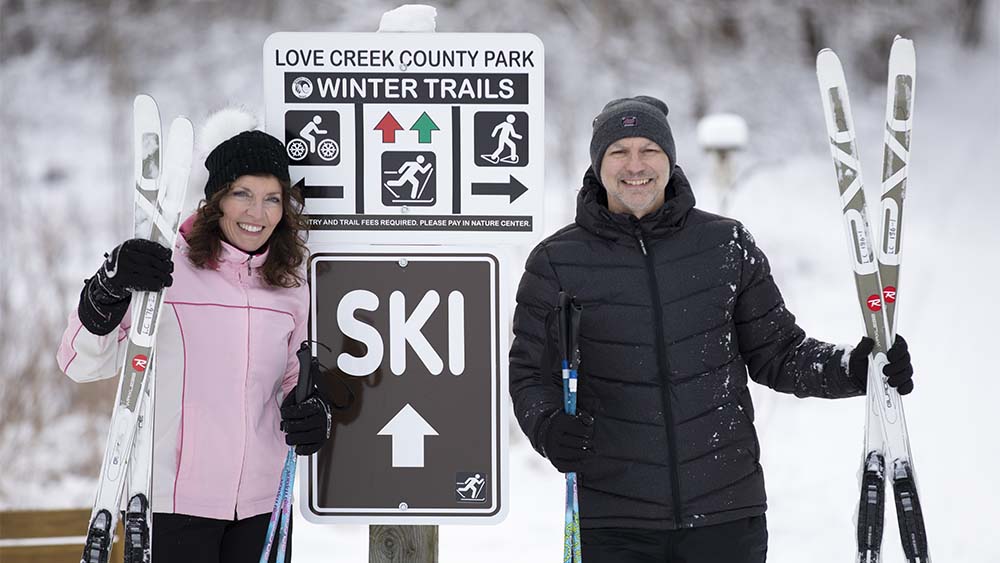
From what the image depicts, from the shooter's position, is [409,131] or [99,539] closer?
[99,539]

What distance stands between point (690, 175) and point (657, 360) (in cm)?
777

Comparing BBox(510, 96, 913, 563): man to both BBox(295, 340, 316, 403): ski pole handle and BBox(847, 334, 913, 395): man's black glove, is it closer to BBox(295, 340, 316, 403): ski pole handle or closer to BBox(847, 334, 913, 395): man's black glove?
BBox(847, 334, 913, 395): man's black glove

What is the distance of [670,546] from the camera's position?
2.27 meters

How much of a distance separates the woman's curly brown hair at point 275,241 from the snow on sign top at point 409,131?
65 millimetres

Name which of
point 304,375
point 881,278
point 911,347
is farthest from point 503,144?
point 911,347

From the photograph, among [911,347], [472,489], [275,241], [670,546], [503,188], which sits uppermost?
[911,347]

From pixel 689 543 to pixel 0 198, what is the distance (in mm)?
7294

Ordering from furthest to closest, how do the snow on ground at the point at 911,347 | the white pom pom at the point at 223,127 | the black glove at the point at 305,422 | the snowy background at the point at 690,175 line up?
the snowy background at the point at 690,175
the snow on ground at the point at 911,347
the white pom pom at the point at 223,127
the black glove at the point at 305,422

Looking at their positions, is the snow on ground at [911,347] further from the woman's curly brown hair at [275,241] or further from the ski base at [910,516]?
the woman's curly brown hair at [275,241]

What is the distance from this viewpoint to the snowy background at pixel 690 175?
6.06 metres

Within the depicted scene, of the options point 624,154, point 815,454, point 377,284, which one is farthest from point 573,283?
point 815,454

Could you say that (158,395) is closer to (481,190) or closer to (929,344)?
(481,190)

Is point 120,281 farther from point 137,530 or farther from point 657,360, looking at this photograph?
point 657,360

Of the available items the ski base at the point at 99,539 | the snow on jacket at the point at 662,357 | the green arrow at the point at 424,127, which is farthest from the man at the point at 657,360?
the ski base at the point at 99,539
